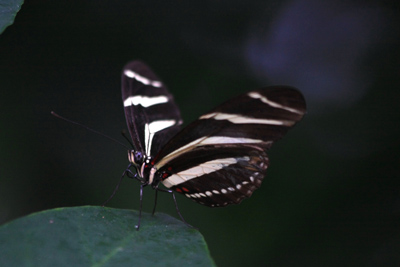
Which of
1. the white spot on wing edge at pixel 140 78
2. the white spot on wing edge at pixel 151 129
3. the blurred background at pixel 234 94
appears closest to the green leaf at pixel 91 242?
the white spot on wing edge at pixel 151 129

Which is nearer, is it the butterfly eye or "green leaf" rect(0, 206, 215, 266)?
"green leaf" rect(0, 206, 215, 266)

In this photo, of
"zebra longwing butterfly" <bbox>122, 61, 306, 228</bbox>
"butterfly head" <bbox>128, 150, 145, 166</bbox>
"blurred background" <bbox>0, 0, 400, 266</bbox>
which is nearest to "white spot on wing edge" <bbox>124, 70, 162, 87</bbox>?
"zebra longwing butterfly" <bbox>122, 61, 306, 228</bbox>

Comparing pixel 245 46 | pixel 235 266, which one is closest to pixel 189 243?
pixel 235 266

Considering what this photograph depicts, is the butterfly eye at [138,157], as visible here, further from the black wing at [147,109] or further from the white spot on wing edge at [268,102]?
the white spot on wing edge at [268,102]

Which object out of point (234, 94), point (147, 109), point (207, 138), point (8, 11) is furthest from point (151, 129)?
point (234, 94)

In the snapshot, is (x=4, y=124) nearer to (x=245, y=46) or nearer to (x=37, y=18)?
(x=37, y=18)

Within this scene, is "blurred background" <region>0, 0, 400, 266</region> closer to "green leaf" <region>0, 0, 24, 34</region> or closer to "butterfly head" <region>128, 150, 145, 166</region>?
"butterfly head" <region>128, 150, 145, 166</region>
